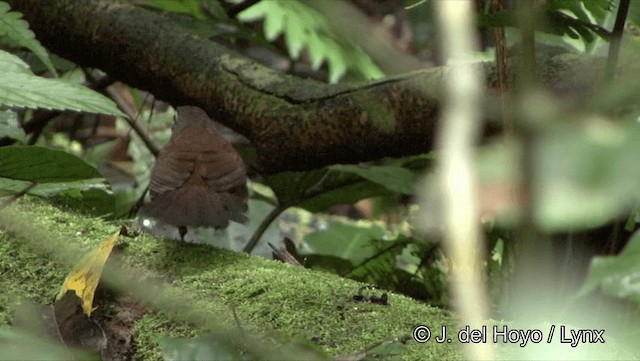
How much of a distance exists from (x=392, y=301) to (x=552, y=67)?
772 mm

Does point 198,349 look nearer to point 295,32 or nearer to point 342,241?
point 342,241

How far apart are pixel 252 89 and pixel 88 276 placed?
101 cm

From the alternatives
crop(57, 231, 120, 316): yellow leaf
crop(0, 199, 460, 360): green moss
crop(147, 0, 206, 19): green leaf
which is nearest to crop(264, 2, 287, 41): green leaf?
crop(147, 0, 206, 19): green leaf

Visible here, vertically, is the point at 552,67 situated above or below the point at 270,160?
above

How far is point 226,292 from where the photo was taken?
4.38 feet

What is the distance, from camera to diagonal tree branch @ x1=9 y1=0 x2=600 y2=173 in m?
2.01

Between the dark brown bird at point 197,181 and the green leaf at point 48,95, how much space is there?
0.31 meters

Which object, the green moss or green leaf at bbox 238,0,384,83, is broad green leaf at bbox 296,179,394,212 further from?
the green moss

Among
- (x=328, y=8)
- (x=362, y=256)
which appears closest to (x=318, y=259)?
(x=362, y=256)

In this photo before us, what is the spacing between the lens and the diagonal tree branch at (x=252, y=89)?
2.01 metres

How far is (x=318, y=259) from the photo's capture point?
8.38 feet

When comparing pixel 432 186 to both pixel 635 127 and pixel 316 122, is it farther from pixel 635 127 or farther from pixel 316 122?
pixel 316 122

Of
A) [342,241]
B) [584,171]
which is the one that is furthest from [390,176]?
[584,171]

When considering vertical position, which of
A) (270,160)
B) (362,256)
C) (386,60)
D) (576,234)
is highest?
(386,60)
